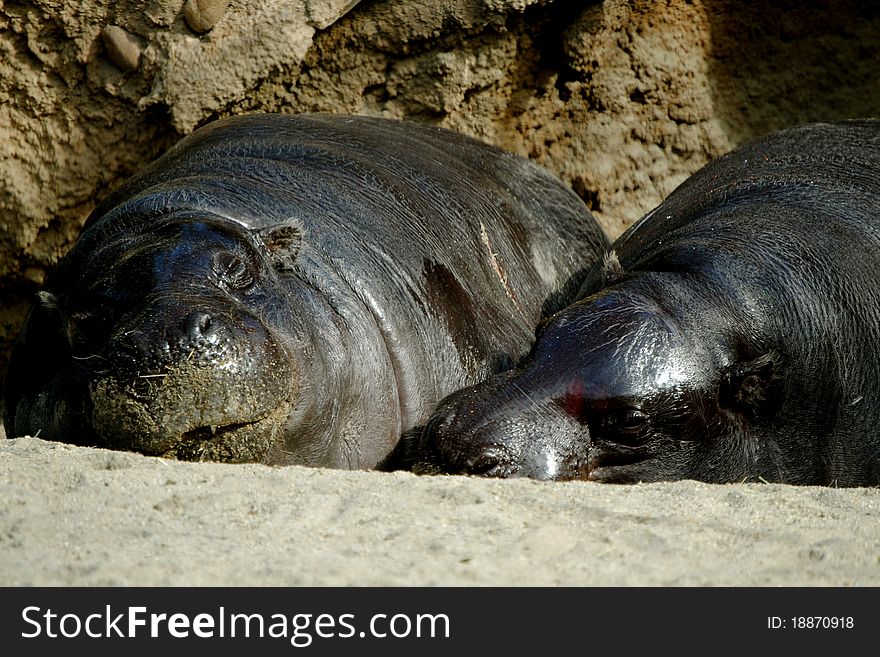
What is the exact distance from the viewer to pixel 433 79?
8.18 metres

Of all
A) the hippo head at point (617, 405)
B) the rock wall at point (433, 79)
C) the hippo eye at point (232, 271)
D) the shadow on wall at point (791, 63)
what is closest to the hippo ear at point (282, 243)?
the hippo eye at point (232, 271)

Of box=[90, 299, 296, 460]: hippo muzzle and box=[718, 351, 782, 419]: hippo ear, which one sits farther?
box=[718, 351, 782, 419]: hippo ear

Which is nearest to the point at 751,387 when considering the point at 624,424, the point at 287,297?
the point at 624,424

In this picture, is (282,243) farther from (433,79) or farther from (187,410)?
(433,79)

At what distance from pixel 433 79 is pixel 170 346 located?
402 cm

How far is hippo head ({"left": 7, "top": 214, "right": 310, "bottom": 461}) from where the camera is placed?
4.64m

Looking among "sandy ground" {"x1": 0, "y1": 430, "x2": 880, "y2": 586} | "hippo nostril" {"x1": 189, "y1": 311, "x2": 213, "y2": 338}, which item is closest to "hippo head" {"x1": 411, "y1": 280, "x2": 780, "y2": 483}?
"sandy ground" {"x1": 0, "y1": 430, "x2": 880, "y2": 586}

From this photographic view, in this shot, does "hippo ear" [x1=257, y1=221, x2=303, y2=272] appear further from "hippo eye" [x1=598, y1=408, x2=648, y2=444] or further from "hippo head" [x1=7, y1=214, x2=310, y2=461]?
"hippo eye" [x1=598, y1=408, x2=648, y2=444]

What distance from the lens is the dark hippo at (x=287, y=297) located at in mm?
4707

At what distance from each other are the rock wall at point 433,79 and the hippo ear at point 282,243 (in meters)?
2.50

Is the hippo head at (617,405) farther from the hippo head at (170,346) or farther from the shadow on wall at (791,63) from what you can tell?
the shadow on wall at (791,63)

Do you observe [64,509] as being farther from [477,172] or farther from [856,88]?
[856,88]

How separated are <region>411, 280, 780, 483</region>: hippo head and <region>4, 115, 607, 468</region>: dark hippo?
504 mm
